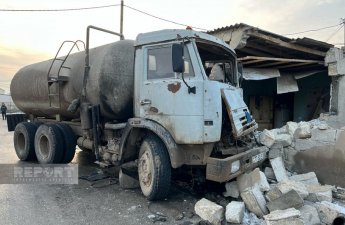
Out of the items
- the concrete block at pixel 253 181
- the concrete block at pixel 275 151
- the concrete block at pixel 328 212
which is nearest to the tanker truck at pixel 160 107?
the concrete block at pixel 253 181

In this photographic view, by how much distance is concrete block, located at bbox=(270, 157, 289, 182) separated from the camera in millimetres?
5855

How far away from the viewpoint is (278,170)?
5.94 meters

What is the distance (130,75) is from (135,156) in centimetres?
149

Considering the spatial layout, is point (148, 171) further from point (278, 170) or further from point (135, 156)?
point (278, 170)

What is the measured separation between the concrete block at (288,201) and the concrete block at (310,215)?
91 millimetres

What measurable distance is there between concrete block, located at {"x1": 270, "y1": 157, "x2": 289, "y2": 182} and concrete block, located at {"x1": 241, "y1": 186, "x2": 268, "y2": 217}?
132 cm

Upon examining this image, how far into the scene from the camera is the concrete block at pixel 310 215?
422 cm

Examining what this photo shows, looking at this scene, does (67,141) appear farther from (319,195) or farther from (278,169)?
(319,195)

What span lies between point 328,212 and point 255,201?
0.98 meters

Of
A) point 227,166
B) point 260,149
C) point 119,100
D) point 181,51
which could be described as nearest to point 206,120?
point 227,166

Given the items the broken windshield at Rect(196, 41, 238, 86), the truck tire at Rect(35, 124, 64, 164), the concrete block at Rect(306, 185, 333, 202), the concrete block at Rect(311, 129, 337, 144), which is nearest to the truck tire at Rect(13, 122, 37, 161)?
the truck tire at Rect(35, 124, 64, 164)

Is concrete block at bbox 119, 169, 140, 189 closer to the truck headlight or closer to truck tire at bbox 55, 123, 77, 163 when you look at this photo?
truck tire at bbox 55, 123, 77, 163

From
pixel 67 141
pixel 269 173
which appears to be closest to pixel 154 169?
pixel 269 173

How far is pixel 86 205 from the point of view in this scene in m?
5.05
